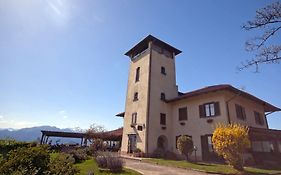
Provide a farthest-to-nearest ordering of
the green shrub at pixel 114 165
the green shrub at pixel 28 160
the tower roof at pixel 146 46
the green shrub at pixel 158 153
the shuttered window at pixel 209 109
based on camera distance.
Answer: the tower roof at pixel 146 46, the green shrub at pixel 158 153, the shuttered window at pixel 209 109, the green shrub at pixel 114 165, the green shrub at pixel 28 160

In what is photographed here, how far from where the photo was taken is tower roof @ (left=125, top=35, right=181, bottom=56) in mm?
25812

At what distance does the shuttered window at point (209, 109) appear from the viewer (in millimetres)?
17808

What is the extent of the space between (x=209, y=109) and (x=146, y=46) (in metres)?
13.6

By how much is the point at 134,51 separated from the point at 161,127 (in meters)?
13.2

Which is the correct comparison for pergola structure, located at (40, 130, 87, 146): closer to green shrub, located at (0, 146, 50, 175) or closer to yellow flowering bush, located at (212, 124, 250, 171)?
green shrub, located at (0, 146, 50, 175)

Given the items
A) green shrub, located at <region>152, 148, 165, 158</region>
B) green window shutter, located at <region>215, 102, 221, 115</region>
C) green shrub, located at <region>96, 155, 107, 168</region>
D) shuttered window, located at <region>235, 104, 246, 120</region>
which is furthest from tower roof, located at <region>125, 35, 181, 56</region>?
green shrub, located at <region>96, 155, 107, 168</region>

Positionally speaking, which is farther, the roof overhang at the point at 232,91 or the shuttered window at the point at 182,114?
the shuttered window at the point at 182,114

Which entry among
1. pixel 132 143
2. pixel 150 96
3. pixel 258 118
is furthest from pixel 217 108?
pixel 132 143

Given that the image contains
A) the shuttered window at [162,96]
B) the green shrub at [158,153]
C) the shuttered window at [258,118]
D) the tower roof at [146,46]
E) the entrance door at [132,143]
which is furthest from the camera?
the tower roof at [146,46]

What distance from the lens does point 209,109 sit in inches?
733

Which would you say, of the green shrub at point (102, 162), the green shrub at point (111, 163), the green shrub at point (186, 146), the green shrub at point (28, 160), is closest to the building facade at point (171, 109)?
the green shrub at point (186, 146)

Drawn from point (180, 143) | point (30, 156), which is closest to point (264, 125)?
point (180, 143)

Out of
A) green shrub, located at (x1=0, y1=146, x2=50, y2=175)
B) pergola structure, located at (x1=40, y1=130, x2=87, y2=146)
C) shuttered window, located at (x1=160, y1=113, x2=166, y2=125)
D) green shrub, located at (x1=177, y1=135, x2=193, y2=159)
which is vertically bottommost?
green shrub, located at (x1=0, y1=146, x2=50, y2=175)

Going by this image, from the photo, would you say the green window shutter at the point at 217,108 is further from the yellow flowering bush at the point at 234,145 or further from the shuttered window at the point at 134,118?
the shuttered window at the point at 134,118
